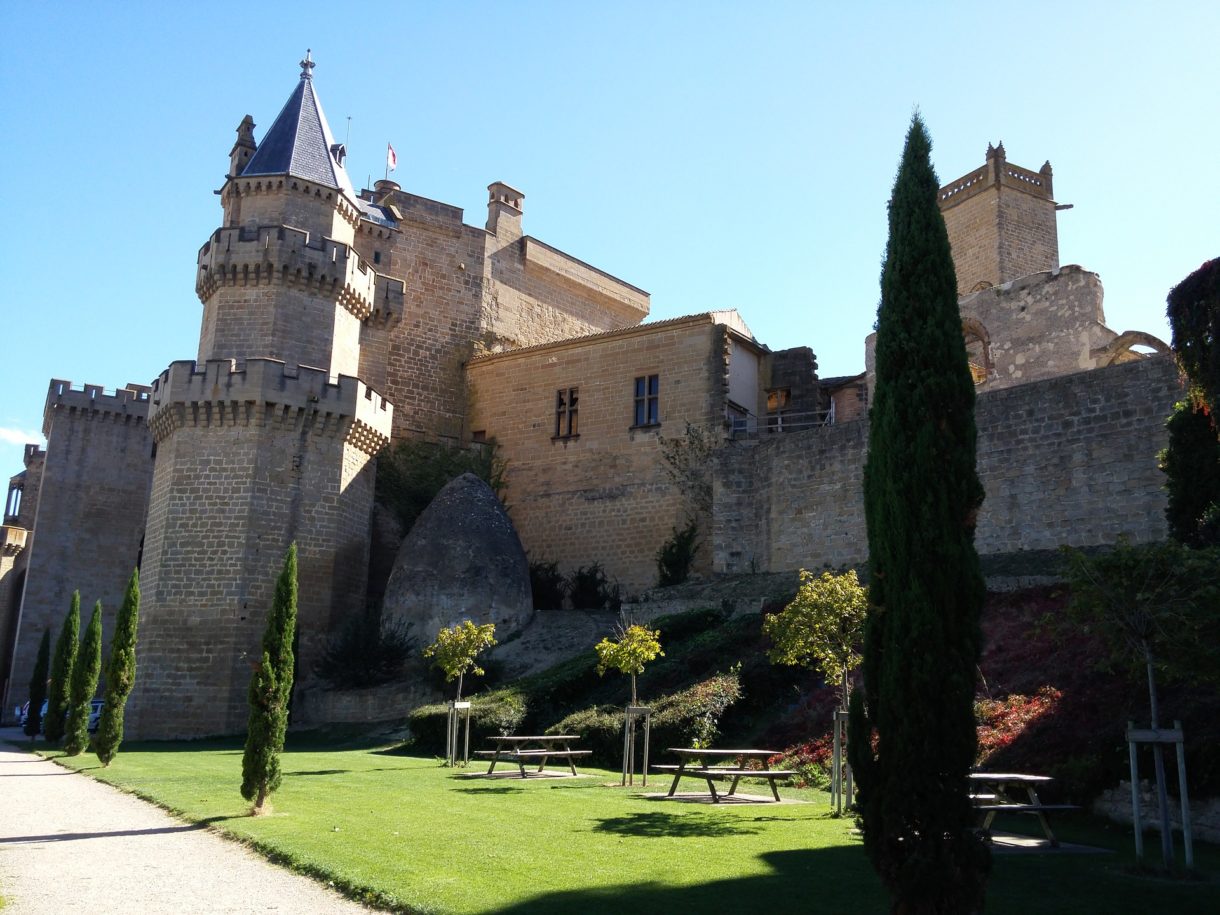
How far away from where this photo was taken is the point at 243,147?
113ft

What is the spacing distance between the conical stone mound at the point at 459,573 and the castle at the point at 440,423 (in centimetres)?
221

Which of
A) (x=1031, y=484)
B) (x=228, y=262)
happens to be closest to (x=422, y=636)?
(x=228, y=262)

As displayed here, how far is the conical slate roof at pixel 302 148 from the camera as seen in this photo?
30578 millimetres

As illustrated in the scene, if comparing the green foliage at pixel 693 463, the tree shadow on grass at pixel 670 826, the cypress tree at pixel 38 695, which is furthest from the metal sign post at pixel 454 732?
the cypress tree at pixel 38 695

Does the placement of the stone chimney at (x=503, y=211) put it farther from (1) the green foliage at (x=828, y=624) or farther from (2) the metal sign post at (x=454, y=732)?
(1) the green foliage at (x=828, y=624)

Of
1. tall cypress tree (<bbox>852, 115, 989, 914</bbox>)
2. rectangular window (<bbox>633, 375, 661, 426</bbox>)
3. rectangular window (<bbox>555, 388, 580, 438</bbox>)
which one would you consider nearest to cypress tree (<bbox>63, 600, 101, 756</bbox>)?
rectangular window (<bbox>555, 388, 580, 438</bbox>)

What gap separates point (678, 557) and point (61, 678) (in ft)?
47.8

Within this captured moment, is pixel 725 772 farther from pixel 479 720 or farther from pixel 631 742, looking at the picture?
pixel 479 720

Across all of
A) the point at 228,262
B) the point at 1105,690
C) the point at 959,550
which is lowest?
the point at 1105,690

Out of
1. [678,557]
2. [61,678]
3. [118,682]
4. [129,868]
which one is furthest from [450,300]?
[129,868]

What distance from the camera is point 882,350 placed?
9.25 meters

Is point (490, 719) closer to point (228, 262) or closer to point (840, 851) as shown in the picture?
point (840, 851)

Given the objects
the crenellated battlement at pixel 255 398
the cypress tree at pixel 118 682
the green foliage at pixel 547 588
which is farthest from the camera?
the green foliage at pixel 547 588

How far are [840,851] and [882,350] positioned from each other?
4.34 meters
